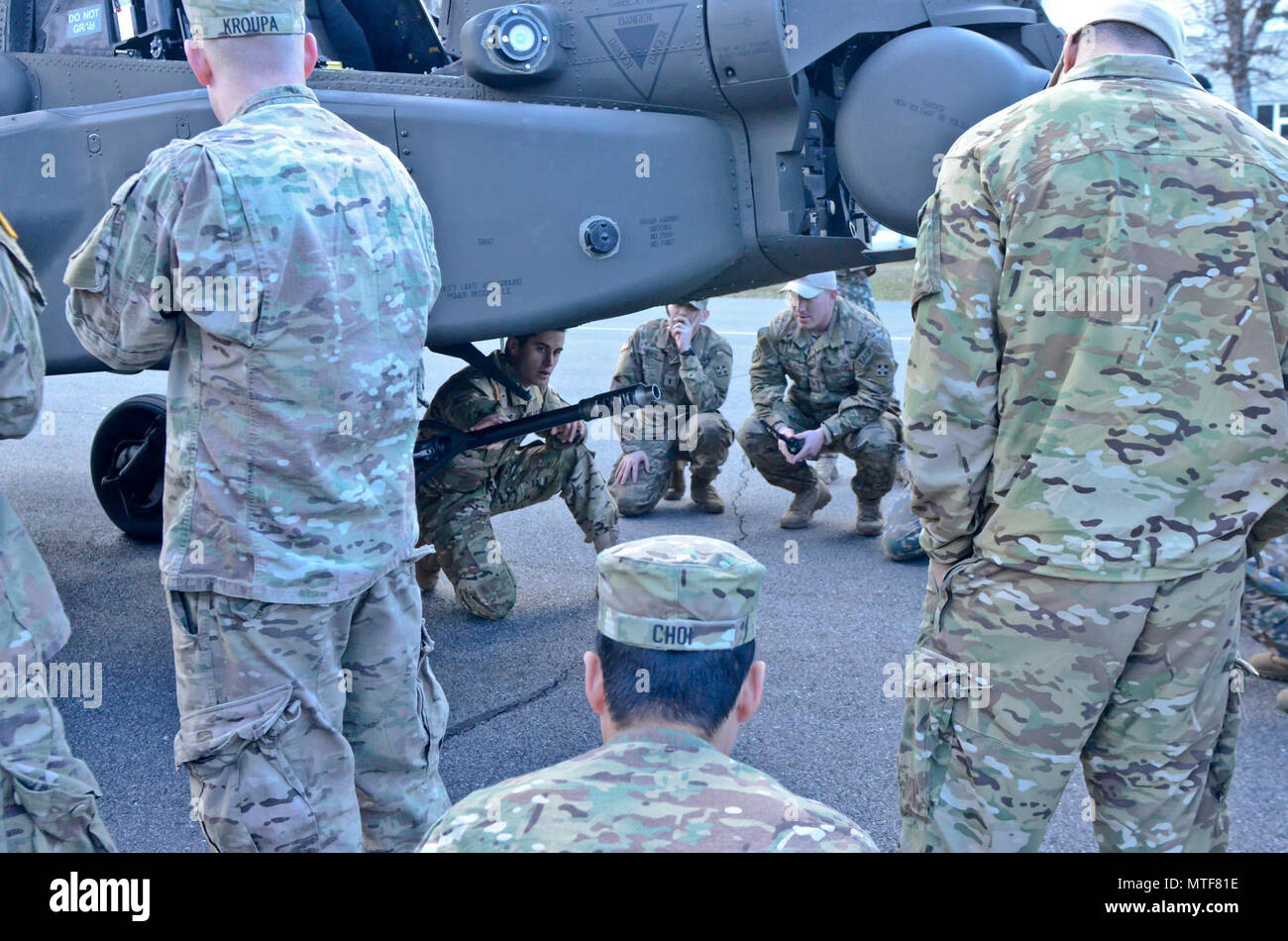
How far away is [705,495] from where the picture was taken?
229 inches

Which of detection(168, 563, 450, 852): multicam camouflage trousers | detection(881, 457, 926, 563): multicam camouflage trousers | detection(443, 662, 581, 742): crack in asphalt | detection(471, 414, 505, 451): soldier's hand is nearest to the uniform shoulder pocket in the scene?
detection(168, 563, 450, 852): multicam camouflage trousers

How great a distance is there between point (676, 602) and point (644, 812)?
0.96ft

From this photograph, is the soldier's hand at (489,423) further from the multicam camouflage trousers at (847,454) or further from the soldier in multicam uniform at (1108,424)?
the soldier in multicam uniform at (1108,424)

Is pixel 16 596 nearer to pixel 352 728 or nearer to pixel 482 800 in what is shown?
pixel 352 728

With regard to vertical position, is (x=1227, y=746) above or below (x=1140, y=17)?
below

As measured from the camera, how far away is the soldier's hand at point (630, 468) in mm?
5488

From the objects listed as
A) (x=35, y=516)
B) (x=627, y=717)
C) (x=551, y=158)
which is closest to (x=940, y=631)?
(x=627, y=717)

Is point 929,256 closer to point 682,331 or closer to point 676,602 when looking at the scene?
point 676,602

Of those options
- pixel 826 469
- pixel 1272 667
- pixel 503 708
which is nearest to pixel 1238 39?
pixel 826 469

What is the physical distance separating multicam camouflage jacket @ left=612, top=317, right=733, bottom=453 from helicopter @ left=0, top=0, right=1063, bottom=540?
6.53ft

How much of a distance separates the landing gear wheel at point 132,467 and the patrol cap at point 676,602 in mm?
4085

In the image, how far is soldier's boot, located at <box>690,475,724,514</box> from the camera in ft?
19.0

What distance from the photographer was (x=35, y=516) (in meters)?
5.76

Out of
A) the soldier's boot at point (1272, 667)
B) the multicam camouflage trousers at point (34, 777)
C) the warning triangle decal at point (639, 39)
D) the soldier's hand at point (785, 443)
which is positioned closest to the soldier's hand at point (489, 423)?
the warning triangle decal at point (639, 39)
